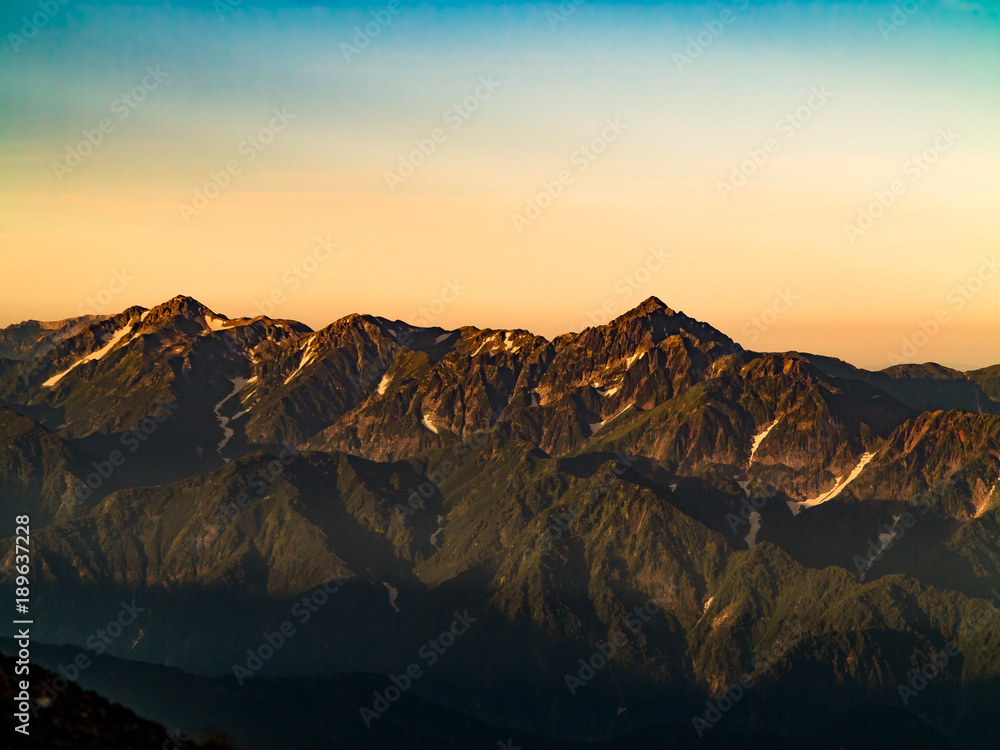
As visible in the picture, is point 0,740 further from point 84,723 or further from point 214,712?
point 214,712

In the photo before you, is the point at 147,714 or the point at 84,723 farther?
the point at 147,714

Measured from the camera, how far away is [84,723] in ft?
317

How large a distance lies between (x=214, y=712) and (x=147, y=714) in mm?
10488

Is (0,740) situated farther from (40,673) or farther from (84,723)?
(40,673)

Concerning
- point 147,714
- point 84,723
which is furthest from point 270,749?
point 84,723

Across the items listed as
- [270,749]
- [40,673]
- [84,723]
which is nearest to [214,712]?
[270,749]

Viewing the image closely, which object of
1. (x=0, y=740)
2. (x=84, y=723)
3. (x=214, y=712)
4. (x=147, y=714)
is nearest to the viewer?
(x=0, y=740)

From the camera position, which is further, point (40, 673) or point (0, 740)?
point (40, 673)

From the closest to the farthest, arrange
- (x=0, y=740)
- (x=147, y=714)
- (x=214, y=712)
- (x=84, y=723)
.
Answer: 1. (x=0, y=740)
2. (x=84, y=723)
3. (x=147, y=714)
4. (x=214, y=712)

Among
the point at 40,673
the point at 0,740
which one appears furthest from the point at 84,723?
the point at 40,673

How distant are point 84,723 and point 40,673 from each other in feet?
54.0

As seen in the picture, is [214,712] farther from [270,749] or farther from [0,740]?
[0,740]

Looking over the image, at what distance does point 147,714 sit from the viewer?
355ft

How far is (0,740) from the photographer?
297 ft
